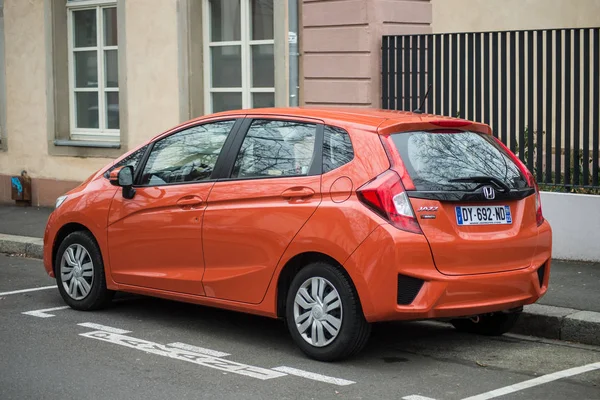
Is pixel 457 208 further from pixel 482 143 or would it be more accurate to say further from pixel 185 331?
pixel 185 331

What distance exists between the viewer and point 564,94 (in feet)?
37.5

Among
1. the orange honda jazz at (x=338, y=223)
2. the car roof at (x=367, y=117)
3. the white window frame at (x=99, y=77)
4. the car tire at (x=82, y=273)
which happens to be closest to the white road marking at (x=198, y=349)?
the orange honda jazz at (x=338, y=223)

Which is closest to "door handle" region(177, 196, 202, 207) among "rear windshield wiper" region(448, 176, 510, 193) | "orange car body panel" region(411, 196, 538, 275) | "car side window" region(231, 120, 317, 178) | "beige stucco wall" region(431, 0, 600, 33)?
"car side window" region(231, 120, 317, 178)

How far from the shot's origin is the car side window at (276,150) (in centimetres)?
739

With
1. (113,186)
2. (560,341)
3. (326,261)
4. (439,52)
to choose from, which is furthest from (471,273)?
(439,52)

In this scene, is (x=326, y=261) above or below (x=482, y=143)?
below

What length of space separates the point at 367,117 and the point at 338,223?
83 cm

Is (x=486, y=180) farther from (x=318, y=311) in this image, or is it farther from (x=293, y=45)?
(x=293, y=45)

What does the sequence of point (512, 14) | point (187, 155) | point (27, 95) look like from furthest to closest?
point (512, 14), point (27, 95), point (187, 155)

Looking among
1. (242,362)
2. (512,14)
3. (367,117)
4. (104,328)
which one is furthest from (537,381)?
(512,14)

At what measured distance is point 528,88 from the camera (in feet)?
38.3

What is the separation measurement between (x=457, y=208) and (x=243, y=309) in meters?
1.65

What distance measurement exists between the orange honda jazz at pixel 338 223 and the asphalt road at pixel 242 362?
277mm

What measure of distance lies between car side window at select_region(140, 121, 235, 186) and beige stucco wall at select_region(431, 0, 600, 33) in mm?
12189
